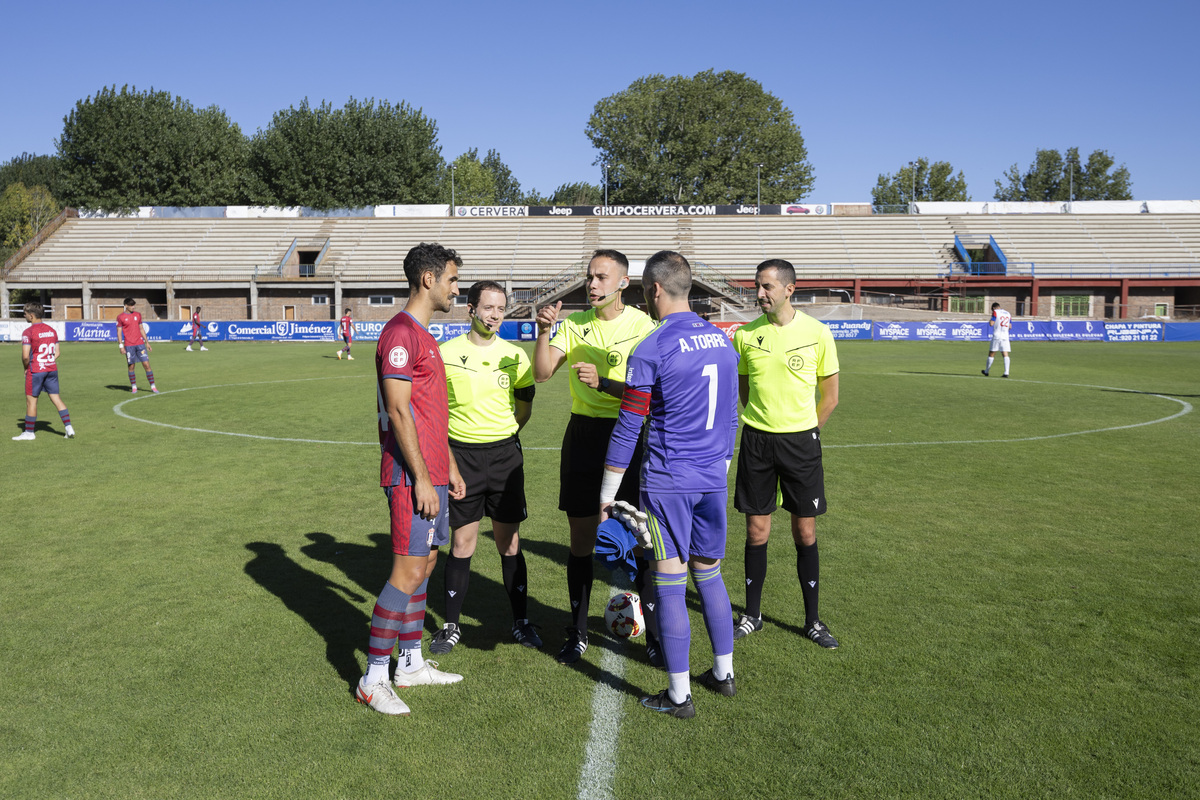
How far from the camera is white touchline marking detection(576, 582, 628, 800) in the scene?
3.72 m

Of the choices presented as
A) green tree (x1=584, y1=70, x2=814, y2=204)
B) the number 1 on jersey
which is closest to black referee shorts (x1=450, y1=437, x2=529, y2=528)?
the number 1 on jersey

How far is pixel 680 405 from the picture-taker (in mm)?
4258

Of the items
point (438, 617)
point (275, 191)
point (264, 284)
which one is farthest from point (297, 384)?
point (275, 191)

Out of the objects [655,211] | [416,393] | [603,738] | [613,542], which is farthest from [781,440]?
[655,211]

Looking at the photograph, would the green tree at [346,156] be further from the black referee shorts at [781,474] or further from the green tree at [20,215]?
the black referee shorts at [781,474]

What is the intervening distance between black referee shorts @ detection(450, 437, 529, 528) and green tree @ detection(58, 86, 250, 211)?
71180 millimetres

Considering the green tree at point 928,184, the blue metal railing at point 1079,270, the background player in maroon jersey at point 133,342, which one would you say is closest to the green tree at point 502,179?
the green tree at point 928,184

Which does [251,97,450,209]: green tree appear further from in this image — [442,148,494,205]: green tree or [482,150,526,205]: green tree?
[482,150,526,205]: green tree

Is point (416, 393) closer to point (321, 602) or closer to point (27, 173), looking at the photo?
point (321, 602)

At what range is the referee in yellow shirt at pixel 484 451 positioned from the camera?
17.5ft

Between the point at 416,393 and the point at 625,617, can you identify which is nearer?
the point at 416,393

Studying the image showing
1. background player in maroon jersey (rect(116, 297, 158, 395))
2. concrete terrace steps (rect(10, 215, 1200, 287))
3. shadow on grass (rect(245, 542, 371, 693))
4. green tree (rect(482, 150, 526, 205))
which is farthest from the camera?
green tree (rect(482, 150, 526, 205))

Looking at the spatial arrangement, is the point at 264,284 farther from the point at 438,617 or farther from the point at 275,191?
the point at 438,617

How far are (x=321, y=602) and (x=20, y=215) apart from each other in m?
99.9
